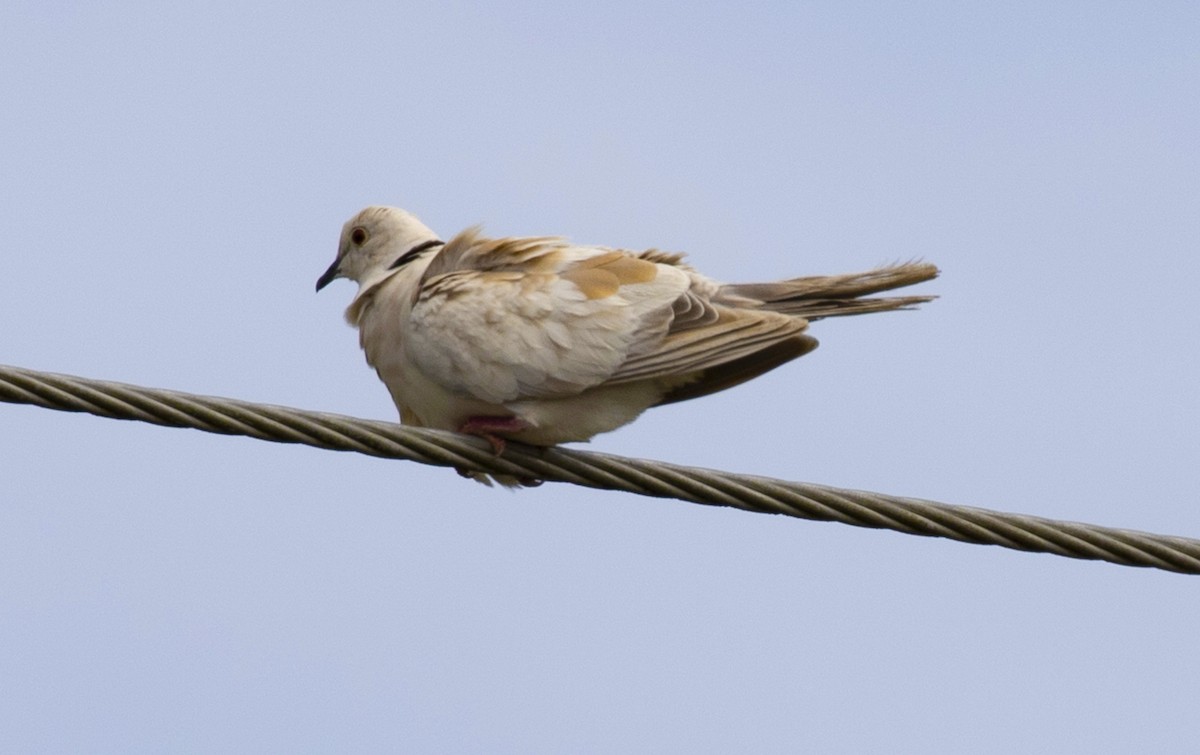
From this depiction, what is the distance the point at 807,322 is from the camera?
603cm

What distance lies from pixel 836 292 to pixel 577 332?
884 mm

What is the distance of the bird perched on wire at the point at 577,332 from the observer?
6043 mm

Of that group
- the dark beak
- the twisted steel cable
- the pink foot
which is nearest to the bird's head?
the dark beak

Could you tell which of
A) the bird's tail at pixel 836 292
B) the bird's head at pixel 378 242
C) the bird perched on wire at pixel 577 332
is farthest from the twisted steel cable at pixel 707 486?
the bird's head at pixel 378 242

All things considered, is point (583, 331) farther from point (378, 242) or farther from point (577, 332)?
point (378, 242)

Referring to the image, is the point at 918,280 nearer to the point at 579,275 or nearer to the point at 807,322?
the point at 807,322

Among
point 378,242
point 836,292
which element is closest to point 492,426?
point 836,292

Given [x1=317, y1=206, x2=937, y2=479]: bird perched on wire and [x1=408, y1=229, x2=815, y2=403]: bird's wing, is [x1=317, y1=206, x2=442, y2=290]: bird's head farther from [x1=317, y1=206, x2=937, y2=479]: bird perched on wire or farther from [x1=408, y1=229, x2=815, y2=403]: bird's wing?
[x1=408, y1=229, x2=815, y2=403]: bird's wing

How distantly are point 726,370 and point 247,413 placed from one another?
6.56 ft

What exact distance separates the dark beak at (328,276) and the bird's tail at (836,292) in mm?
2290

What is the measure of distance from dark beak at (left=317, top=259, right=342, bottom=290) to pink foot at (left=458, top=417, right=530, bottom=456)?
204 centimetres

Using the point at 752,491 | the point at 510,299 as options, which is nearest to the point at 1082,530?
the point at 752,491

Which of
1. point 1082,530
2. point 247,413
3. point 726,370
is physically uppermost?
point 726,370

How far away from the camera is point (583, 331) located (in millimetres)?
6102
